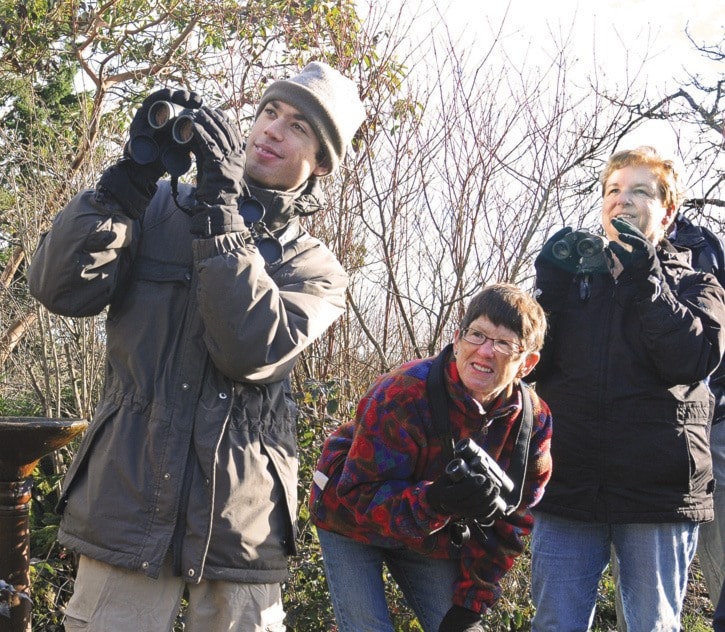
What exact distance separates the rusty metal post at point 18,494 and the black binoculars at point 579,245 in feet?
6.35

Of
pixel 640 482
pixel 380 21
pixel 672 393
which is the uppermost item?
pixel 380 21

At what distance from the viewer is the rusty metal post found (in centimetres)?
322

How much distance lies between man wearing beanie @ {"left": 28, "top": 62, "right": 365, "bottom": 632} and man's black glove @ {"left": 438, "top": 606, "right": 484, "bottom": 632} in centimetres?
56

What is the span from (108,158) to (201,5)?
8.67 ft

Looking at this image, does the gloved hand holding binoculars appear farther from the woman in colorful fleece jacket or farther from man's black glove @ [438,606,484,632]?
man's black glove @ [438,606,484,632]

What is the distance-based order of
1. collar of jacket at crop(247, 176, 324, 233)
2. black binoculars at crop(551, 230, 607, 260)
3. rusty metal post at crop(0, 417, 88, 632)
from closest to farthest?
collar of jacket at crop(247, 176, 324, 233) < black binoculars at crop(551, 230, 607, 260) < rusty metal post at crop(0, 417, 88, 632)

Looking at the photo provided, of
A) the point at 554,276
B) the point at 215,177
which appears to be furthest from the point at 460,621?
the point at 215,177

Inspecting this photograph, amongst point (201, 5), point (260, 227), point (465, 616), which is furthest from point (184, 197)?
point (201, 5)

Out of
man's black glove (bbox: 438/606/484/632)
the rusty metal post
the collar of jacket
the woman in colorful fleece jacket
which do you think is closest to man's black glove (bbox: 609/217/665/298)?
the woman in colorful fleece jacket

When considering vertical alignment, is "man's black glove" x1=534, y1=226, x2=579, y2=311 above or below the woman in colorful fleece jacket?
above

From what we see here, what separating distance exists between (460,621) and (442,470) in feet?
1.57

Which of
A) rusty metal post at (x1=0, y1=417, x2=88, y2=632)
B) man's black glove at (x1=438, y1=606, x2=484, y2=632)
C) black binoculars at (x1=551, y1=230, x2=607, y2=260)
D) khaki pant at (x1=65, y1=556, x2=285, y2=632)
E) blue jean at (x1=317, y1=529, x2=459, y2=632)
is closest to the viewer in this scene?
khaki pant at (x1=65, y1=556, x2=285, y2=632)

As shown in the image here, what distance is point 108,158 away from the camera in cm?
564

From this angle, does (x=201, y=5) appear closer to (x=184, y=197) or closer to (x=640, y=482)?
(x=184, y=197)
